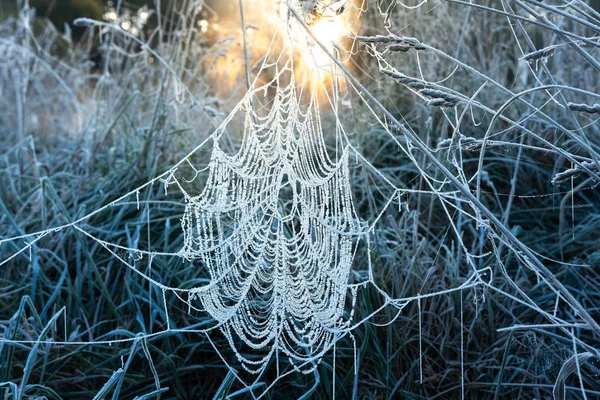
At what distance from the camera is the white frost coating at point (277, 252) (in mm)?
1912

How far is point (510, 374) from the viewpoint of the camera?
1.99 metres

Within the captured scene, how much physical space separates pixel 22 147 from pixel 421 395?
2.21 meters

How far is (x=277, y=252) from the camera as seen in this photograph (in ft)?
6.95

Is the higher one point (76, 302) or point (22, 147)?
point (22, 147)

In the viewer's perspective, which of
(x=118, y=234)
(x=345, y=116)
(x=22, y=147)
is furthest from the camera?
(x=22, y=147)

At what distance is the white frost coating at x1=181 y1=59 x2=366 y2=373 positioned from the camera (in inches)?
75.3

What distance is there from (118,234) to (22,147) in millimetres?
1020

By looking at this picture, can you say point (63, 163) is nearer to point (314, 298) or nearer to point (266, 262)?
point (266, 262)

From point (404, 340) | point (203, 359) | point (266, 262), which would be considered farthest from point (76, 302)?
point (404, 340)

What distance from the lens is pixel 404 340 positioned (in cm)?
203

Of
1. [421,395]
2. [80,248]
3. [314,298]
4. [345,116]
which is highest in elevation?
[345,116]

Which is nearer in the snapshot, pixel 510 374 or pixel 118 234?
pixel 510 374

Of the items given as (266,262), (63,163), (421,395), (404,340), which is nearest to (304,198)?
(266,262)

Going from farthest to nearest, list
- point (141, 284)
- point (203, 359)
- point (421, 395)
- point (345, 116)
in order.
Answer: point (345, 116) < point (141, 284) < point (203, 359) < point (421, 395)
